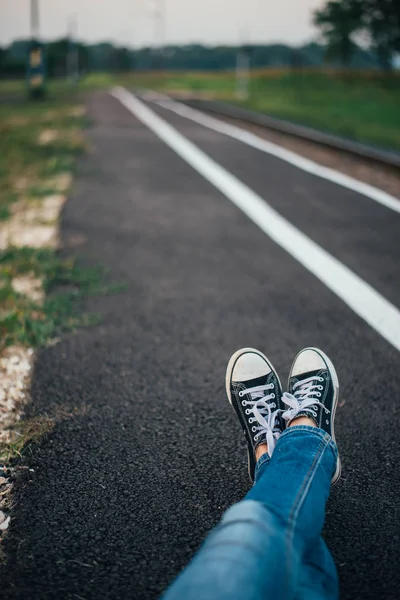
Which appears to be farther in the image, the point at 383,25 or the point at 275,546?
the point at 383,25

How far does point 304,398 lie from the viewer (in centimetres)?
216

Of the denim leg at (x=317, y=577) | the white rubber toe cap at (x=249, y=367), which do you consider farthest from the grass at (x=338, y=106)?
the denim leg at (x=317, y=577)

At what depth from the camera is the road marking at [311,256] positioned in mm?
3270

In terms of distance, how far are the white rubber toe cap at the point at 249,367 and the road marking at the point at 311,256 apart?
2.98 feet

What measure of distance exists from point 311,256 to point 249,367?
210cm

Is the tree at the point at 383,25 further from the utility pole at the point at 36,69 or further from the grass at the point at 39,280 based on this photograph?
the grass at the point at 39,280

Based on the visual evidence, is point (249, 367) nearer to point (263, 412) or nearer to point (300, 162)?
point (263, 412)

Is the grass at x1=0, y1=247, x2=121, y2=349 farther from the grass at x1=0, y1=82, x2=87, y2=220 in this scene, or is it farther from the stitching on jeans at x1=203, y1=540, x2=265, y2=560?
the stitching on jeans at x1=203, y1=540, x2=265, y2=560

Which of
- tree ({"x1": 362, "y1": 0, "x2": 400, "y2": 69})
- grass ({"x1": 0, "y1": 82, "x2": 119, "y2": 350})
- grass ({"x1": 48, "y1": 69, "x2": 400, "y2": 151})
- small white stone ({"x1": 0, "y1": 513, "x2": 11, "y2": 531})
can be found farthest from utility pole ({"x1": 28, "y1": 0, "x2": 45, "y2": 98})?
tree ({"x1": 362, "y1": 0, "x2": 400, "y2": 69})

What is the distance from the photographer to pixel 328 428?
2068mm

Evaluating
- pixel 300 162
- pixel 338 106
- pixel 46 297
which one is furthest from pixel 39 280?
pixel 338 106

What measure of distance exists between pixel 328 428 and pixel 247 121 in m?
12.6

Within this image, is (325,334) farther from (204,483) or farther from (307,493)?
(307,493)

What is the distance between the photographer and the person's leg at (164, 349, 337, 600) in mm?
1220
